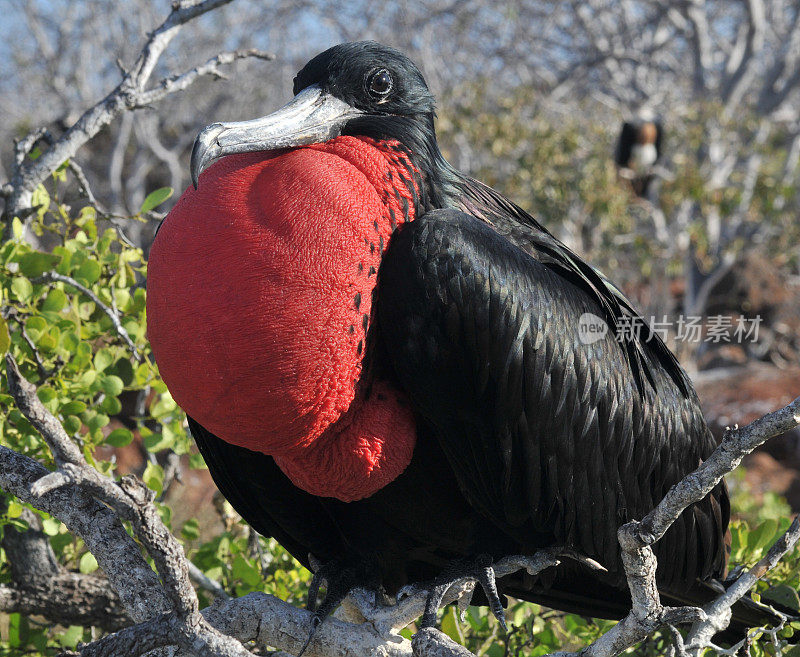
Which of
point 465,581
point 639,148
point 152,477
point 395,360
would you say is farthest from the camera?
point 639,148

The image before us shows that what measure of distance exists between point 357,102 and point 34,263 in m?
0.78

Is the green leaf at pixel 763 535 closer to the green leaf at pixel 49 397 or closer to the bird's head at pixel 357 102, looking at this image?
the bird's head at pixel 357 102

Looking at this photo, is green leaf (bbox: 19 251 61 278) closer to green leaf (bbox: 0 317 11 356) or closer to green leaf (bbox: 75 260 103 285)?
green leaf (bbox: 75 260 103 285)

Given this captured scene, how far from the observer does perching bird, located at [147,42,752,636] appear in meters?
1.57

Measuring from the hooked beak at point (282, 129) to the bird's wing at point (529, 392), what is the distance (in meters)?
0.25

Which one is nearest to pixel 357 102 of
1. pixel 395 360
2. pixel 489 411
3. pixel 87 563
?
pixel 395 360

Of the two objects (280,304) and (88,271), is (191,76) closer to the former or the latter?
(88,271)

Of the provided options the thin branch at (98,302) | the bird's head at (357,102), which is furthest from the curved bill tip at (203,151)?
the thin branch at (98,302)

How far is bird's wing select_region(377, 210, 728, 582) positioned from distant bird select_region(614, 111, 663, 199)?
20.8ft

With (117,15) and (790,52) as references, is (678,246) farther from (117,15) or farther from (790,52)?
(117,15)

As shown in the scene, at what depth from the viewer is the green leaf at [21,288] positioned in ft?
6.71

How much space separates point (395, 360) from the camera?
1.70 m

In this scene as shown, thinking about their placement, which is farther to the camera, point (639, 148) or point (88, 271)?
point (639, 148)

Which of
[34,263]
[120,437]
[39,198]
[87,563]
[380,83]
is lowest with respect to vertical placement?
[87,563]
